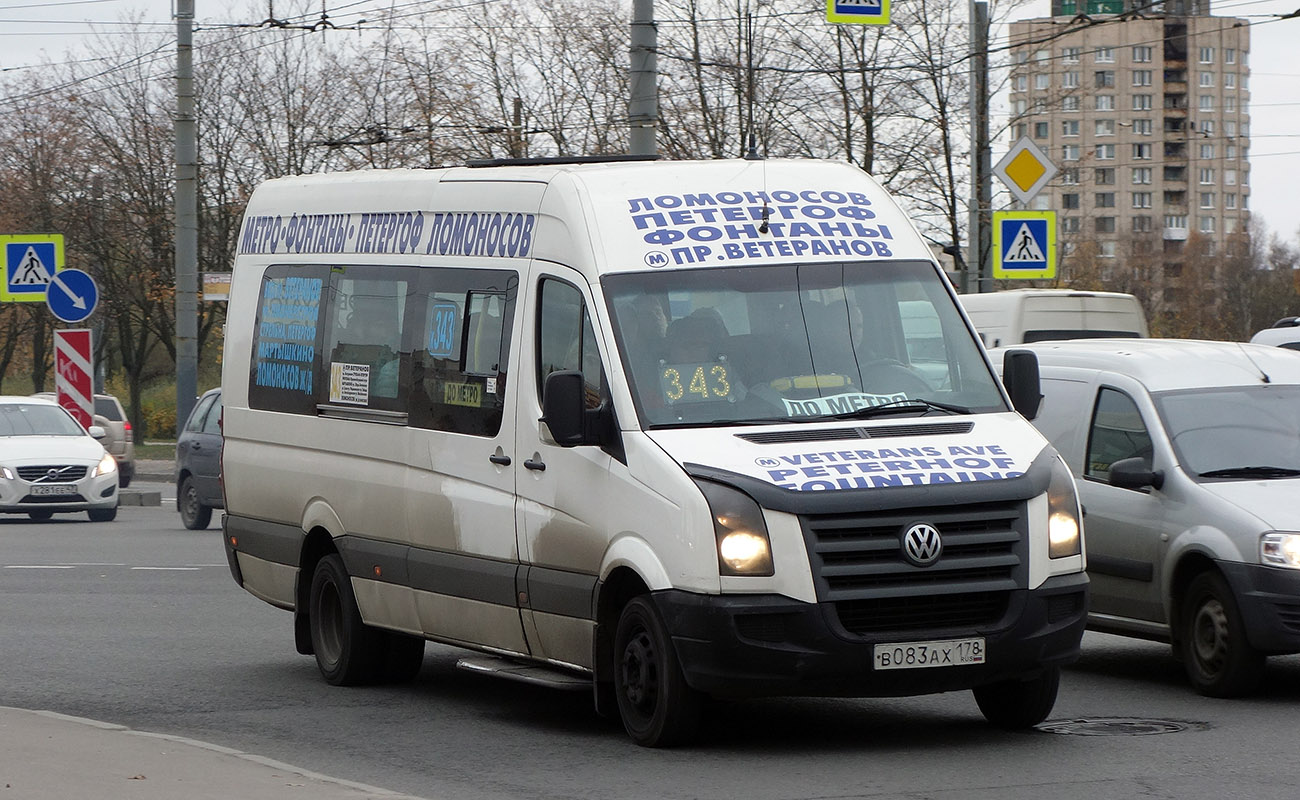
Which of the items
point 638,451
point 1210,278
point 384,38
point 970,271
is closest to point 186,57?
point 970,271

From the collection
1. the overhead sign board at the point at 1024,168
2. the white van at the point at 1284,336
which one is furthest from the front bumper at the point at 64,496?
the white van at the point at 1284,336

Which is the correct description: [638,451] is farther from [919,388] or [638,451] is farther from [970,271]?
[970,271]

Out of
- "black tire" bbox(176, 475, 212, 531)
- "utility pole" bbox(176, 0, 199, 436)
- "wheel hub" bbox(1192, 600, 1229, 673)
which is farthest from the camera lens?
"utility pole" bbox(176, 0, 199, 436)

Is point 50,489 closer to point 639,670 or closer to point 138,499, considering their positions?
point 138,499

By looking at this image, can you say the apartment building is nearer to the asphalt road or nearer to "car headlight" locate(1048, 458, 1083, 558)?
the asphalt road

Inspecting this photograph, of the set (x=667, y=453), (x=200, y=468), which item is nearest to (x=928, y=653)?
(x=667, y=453)

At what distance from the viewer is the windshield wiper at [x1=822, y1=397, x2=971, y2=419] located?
845 cm

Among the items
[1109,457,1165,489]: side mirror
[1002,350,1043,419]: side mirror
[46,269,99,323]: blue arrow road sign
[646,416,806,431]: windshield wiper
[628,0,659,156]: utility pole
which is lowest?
[1109,457,1165,489]: side mirror

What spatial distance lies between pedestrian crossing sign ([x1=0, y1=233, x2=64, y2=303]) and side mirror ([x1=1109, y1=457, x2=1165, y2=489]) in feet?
73.0

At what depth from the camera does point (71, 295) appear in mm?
Result: 29172

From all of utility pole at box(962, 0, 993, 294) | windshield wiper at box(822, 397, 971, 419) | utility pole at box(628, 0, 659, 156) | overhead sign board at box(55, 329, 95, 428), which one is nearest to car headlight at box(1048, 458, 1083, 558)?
windshield wiper at box(822, 397, 971, 419)

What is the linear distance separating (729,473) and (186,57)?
22455mm

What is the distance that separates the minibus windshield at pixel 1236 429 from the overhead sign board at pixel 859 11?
11455 mm

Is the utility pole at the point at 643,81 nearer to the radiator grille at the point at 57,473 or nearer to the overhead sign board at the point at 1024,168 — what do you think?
the overhead sign board at the point at 1024,168
